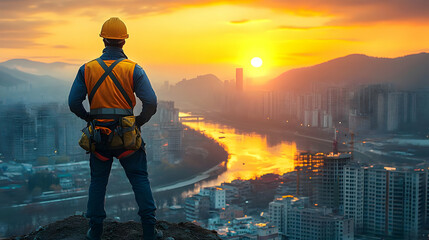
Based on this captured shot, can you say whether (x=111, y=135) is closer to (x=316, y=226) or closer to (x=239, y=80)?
(x=316, y=226)

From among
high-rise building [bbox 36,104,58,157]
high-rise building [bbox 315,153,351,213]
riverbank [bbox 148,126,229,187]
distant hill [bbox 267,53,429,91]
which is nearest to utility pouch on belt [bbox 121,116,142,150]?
high-rise building [bbox 315,153,351,213]

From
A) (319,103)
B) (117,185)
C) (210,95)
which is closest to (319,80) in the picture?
(319,103)

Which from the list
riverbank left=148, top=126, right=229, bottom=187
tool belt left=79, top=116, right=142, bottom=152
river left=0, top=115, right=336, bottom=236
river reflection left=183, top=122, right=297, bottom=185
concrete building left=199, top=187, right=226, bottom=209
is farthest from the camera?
river reflection left=183, top=122, right=297, bottom=185

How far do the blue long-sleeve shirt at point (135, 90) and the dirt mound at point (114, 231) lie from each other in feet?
1.13

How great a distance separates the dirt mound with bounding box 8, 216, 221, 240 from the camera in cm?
136

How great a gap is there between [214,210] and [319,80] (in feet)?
25.8

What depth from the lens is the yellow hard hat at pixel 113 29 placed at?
3.76 feet

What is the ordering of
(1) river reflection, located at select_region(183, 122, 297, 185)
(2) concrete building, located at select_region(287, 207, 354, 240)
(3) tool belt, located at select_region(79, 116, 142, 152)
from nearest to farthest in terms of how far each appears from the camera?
(3) tool belt, located at select_region(79, 116, 142, 152)
(2) concrete building, located at select_region(287, 207, 354, 240)
(1) river reflection, located at select_region(183, 122, 297, 185)

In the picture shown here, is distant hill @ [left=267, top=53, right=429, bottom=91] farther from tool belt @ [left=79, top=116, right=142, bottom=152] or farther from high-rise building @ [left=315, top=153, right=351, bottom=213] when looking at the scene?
tool belt @ [left=79, top=116, right=142, bottom=152]

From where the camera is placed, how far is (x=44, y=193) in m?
7.39

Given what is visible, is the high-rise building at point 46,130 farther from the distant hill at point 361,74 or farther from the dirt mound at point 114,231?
the dirt mound at point 114,231

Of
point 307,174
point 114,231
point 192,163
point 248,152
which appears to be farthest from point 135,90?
point 248,152

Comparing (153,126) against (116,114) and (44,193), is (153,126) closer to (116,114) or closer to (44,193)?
(44,193)

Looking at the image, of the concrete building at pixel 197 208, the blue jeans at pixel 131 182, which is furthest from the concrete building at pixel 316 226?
the blue jeans at pixel 131 182
